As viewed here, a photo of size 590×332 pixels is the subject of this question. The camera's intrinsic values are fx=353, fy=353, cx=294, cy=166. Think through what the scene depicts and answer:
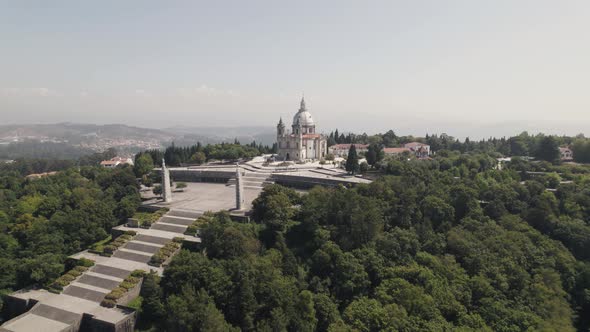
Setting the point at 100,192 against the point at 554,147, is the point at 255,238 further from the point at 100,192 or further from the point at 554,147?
the point at 554,147

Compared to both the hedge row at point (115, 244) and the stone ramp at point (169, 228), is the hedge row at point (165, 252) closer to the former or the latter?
the stone ramp at point (169, 228)

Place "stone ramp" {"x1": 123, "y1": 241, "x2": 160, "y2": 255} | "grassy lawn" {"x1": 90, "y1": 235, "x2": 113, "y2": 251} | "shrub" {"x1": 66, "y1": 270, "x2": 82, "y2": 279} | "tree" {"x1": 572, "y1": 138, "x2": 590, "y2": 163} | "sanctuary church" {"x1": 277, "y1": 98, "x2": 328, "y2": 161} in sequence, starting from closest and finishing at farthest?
"shrub" {"x1": 66, "y1": 270, "x2": 82, "y2": 279}, "stone ramp" {"x1": 123, "y1": 241, "x2": 160, "y2": 255}, "grassy lawn" {"x1": 90, "y1": 235, "x2": 113, "y2": 251}, "tree" {"x1": 572, "y1": 138, "x2": 590, "y2": 163}, "sanctuary church" {"x1": 277, "y1": 98, "x2": 328, "y2": 161}

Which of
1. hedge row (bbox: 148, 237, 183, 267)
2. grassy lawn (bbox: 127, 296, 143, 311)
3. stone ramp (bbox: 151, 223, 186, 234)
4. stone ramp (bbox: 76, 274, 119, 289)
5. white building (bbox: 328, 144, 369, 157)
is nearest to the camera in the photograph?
grassy lawn (bbox: 127, 296, 143, 311)

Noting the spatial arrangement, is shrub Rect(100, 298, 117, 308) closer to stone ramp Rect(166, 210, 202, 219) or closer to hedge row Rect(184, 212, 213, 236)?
hedge row Rect(184, 212, 213, 236)

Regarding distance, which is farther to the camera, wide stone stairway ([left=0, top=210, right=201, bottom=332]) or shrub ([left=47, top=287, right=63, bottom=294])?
shrub ([left=47, top=287, right=63, bottom=294])

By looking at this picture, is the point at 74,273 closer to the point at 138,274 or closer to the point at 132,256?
the point at 132,256

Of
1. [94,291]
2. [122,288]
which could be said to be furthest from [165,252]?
[94,291]

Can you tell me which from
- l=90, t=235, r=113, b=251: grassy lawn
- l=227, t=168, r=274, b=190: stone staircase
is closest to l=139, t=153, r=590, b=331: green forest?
l=90, t=235, r=113, b=251: grassy lawn

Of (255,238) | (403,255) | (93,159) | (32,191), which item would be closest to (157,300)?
(255,238)

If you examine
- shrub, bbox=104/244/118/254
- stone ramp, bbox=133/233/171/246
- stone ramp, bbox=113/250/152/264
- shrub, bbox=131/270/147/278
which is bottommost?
shrub, bbox=131/270/147/278
